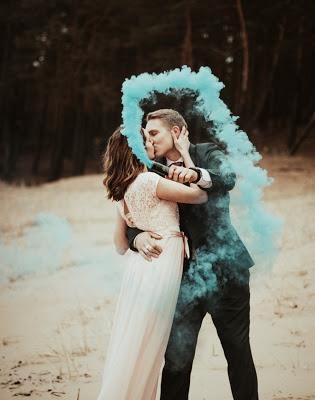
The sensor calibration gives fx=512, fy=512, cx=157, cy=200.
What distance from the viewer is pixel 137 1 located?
1295 cm

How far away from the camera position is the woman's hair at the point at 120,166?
246cm

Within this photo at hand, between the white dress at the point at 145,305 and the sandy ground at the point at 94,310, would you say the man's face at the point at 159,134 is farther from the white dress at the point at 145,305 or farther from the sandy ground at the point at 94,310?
the sandy ground at the point at 94,310

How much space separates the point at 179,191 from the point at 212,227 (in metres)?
0.33

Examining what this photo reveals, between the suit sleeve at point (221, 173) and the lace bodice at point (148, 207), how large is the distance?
24 cm

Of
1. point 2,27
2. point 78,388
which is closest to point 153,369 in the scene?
point 78,388

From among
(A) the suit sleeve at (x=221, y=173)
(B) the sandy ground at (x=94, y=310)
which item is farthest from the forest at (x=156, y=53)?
(A) the suit sleeve at (x=221, y=173)

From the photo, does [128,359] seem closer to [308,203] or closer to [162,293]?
[162,293]

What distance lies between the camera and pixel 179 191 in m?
2.39

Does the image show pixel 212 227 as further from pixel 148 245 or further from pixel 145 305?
pixel 145 305

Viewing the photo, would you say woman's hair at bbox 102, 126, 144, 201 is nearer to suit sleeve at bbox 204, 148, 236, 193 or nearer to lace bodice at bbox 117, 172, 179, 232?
lace bodice at bbox 117, 172, 179, 232

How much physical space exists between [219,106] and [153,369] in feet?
5.01

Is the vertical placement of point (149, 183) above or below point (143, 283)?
above

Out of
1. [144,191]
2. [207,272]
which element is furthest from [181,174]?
[207,272]

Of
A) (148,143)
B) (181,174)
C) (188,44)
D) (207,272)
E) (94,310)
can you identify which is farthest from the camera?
(188,44)
